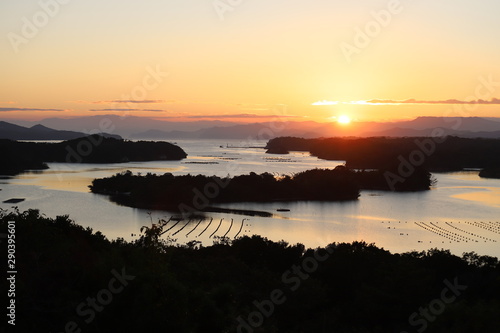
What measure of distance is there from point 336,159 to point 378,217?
36337mm

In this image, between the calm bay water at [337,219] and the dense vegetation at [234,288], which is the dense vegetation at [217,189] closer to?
the calm bay water at [337,219]

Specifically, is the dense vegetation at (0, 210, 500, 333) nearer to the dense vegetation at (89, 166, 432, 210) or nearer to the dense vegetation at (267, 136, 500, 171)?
the dense vegetation at (89, 166, 432, 210)

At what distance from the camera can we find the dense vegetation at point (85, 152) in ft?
130

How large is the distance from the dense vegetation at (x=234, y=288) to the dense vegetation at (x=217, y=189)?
12.4 metres

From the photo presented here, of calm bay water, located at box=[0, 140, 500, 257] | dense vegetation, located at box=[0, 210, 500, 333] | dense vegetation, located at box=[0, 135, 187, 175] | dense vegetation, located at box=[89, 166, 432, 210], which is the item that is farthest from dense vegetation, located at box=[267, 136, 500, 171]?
dense vegetation, located at box=[0, 210, 500, 333]

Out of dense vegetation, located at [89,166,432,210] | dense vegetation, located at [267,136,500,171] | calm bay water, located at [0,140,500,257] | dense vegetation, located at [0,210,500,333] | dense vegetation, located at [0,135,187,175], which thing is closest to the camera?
dense vegetation, located at [0,210,500,333]

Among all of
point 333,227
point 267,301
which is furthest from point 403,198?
point 267,301

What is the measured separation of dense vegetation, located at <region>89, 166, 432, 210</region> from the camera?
21.5 m

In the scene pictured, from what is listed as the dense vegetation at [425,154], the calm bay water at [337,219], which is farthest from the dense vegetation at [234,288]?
the dense vegetation at [425,154]

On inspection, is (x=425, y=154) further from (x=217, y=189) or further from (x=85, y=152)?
(x=85, y=152)

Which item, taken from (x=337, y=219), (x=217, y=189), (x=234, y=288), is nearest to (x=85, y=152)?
(x=217, y=189)

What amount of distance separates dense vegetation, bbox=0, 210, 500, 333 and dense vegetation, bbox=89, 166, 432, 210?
40.6 ft

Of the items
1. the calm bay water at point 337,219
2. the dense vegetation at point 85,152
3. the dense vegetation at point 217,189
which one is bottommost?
the calm bay water at point 337,219

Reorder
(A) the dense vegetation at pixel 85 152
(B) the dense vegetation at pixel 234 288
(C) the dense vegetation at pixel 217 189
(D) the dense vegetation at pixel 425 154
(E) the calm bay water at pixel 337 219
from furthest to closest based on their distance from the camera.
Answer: (D) the dense vegetation at pixel 425 154 < (A) the dense vegetation at pixel 85 152 < (C) the dense vegetation at pixel 217 189 < (E) the calm bay water at pixel 337 219 < (B) the dense vegetation at pixel 234 288
